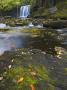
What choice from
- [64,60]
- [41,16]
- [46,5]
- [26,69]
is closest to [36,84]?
[26,69]

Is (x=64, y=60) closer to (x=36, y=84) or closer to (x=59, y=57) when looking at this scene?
(x=59, y=57)

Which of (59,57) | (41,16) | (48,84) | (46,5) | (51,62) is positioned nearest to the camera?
(48,84)

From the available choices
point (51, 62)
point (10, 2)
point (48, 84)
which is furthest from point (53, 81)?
point (10, 2)

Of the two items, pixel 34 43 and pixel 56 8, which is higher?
pixel 34 43

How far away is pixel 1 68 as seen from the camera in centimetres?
642

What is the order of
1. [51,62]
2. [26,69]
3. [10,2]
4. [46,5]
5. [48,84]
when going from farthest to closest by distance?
1. [10,2]
2. [46,5]
3. [51,62]
4. [26,69]
5. [48,84]

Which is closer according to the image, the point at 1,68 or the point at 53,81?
the point at 53,81

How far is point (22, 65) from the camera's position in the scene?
6.54 meters

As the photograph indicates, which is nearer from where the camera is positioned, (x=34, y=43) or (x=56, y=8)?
(x=34, y=43)

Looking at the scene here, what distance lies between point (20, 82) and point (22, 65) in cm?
134

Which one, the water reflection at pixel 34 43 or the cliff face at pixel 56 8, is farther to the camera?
the cliff face at pixel 56 8

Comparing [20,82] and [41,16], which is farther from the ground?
[20,82]

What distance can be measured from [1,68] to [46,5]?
104 ft

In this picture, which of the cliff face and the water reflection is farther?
the cliff face
